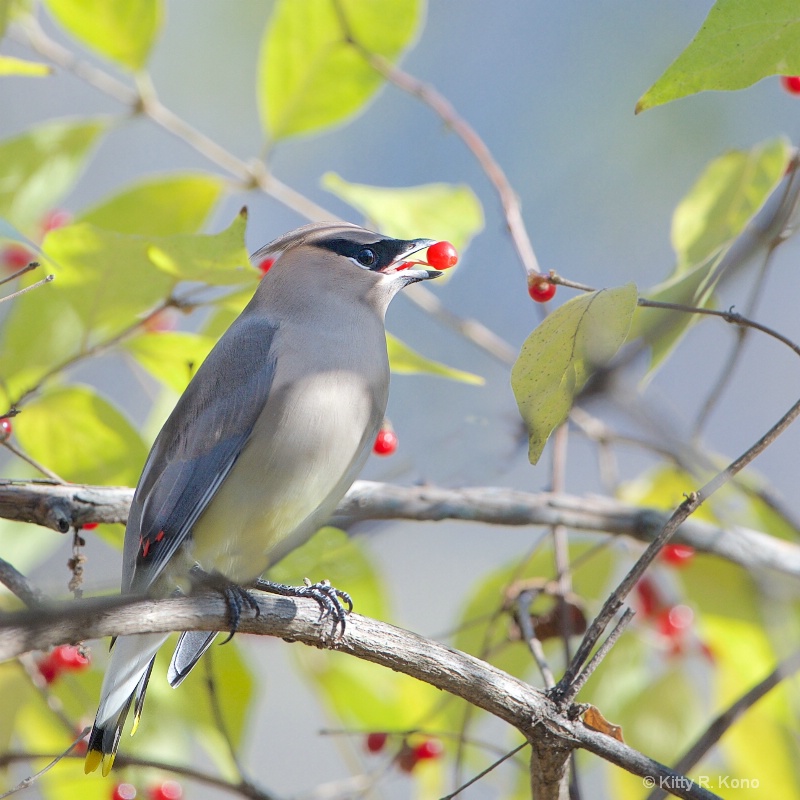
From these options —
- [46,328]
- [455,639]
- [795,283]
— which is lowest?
[455,639]

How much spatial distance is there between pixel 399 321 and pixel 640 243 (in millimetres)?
1915

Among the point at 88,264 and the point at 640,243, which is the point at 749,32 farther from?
the point at 640,243

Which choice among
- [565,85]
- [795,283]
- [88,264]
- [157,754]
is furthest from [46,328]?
[565,85]

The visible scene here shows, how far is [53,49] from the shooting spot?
9.15 feet

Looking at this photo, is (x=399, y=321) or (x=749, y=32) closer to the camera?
(x=749, y=32)

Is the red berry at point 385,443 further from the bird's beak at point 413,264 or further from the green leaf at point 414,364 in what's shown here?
the bird's beak at point 413,264

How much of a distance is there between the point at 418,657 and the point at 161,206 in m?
1.40

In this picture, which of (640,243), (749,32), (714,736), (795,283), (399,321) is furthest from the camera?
(640,243)

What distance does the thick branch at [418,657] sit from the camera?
1667mm

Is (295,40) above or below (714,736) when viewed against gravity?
above

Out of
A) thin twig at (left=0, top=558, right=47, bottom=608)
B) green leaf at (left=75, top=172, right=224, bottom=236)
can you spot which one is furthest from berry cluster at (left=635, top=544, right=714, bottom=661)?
thin twig at (left=0, top=558, right=47, bottom=608)

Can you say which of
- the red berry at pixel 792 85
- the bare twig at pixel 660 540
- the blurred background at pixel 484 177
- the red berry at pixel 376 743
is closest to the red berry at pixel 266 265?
the blurred background at pixel 484 177

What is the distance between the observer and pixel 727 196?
7.92 ft

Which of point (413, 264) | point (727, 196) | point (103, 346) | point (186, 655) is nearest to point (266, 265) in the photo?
point (413, 264)
